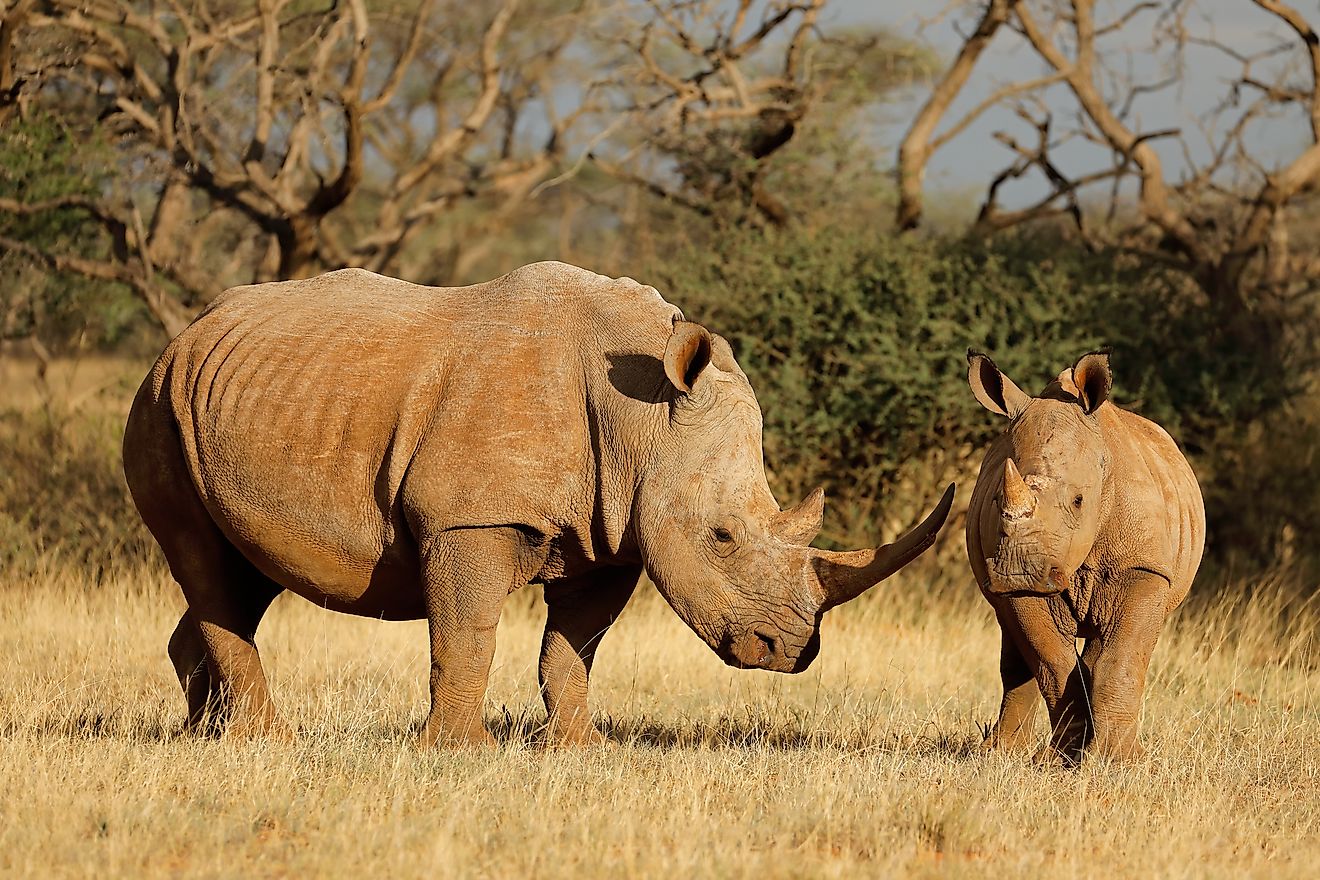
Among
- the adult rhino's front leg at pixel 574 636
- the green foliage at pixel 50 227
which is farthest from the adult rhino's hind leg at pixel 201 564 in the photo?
the green foliage at pixel 50 227

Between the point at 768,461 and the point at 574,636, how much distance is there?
253 inches

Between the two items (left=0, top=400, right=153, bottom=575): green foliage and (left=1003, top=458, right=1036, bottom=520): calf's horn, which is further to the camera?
(left=0, top=400, right=153, bottom=575): green foliage

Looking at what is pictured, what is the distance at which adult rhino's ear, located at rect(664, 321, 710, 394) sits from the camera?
6488mm

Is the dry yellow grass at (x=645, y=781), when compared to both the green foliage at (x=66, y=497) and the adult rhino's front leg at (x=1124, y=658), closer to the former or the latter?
the adult rhino's front leg at (x=1124, y=658)

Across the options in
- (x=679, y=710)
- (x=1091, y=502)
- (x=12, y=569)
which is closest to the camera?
(x=1091, y=502)

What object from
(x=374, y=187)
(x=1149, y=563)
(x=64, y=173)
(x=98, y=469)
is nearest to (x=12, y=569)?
(x=98, y=469)

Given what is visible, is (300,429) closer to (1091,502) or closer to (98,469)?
(1091,502)

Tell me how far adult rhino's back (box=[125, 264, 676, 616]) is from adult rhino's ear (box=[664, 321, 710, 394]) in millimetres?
314

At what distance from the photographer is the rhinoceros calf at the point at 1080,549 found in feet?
21.4

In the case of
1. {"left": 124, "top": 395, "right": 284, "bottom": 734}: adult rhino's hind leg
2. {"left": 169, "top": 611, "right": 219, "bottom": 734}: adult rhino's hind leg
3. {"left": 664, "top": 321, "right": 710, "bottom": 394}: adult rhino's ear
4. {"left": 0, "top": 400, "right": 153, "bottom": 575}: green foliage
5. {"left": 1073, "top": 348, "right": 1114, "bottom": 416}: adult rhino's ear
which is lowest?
{"left": 0, "top": 400, "right": 153, "bottom": 575}: green foliage

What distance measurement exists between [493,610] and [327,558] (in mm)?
752

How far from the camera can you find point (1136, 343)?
44.8 ft

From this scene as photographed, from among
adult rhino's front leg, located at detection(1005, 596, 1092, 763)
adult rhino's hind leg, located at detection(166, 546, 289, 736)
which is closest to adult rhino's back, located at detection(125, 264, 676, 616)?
adult rhino's hind leg, located at detection(166, 546, 289, 736)

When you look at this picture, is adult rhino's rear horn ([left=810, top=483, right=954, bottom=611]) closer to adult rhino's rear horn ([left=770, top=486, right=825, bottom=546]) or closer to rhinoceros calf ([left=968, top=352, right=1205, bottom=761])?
adult rhino's rear horn ([left=770, top=486, right=825, bottom=546])
